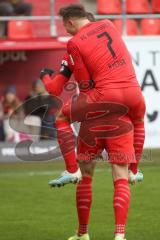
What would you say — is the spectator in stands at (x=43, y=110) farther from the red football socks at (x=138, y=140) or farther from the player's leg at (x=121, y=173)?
the player's leg at (x=121, y=173)

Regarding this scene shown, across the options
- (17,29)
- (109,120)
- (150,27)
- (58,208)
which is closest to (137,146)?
(109,120)

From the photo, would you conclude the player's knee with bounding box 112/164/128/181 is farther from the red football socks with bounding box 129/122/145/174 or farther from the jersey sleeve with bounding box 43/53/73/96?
the jersey sleeve with bounding box 43/53/73/96

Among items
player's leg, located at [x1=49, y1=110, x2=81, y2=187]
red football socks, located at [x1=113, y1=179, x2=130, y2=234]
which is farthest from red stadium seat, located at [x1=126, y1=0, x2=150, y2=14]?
red football socks, located at [x1=113, y1=179, x2=130, y2=234]

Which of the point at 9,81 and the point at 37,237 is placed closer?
the point at 37,237

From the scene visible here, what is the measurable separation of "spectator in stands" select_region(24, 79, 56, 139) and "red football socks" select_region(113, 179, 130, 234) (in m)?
8.55

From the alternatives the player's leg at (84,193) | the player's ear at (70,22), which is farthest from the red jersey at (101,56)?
the player's leg at (84,193)

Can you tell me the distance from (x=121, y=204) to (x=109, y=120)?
757 mm

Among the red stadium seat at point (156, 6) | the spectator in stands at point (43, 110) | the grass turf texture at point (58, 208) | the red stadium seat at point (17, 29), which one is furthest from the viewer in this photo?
the red stadium seat at point (156, 6)

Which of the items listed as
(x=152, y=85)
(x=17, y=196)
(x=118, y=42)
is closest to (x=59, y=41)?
(x=152, y=85)

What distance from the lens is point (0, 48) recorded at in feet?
55.1

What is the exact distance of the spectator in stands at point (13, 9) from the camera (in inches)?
672

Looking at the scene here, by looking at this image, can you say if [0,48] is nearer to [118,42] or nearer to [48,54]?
[48,54]

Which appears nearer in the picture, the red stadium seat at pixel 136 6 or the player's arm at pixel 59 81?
the player's arm at pixel 59 81

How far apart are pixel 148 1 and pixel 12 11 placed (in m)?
3.09
